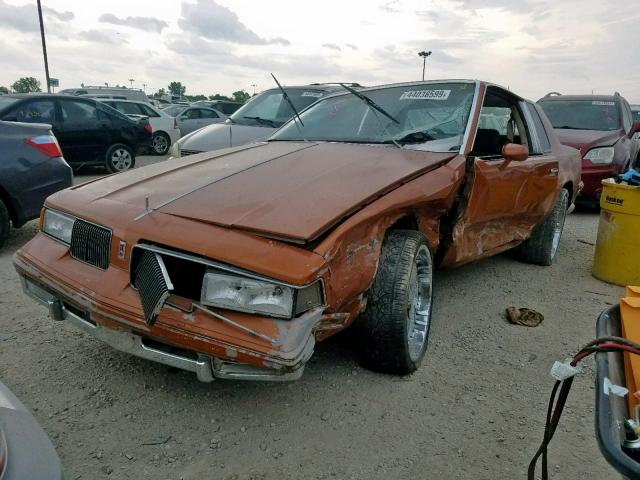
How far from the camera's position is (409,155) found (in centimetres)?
300

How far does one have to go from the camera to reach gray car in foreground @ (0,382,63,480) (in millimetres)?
1284

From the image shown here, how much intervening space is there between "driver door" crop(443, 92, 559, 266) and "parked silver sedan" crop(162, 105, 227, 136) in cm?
1206

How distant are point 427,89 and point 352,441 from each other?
2455 mm

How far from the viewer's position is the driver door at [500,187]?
3240 mm

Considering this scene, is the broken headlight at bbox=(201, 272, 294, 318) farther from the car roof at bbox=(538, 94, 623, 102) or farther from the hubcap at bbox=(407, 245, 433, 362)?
the car roof at bbox=(538, 94, 623, 102)

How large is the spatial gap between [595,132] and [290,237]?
7.06m

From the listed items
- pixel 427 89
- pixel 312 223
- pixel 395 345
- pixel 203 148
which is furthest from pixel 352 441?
pixel 203 148

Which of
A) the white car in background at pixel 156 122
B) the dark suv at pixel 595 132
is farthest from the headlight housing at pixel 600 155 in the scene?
the white car in background at pixel 156 122

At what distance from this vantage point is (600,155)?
7098 mm

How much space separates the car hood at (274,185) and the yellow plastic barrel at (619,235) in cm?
207

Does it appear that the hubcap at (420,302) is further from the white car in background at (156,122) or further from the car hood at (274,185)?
the white car in background at (156,122)

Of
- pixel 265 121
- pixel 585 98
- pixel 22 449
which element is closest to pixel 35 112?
pixel 265 121

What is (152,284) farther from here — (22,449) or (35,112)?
(35,112)

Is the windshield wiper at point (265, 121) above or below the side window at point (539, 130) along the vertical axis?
below
